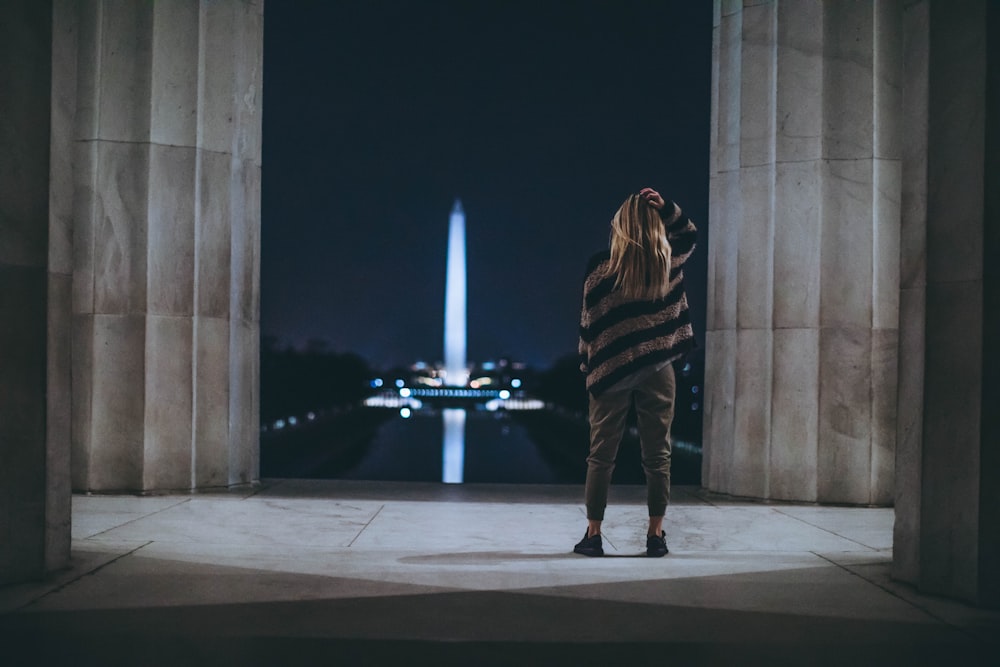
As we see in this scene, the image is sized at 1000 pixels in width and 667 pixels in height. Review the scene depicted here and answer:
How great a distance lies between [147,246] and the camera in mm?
8508

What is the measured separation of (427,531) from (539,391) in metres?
189

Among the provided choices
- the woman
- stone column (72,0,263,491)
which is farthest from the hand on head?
stone column (72,0,263,491)

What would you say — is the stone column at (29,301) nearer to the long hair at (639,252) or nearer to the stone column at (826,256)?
the long hair at (639,252)

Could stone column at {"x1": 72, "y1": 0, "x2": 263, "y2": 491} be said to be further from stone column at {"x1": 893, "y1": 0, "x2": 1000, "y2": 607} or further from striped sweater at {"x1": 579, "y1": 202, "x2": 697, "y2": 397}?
stone column at {"x1": 893, "y1": 0, "x2": 1000, "y2": 607}

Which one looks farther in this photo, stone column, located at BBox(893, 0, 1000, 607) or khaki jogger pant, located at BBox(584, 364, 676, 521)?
khaki jogger pant, located at BBox(584, 364, 676, 521)

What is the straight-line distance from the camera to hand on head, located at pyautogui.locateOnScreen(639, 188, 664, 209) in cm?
548

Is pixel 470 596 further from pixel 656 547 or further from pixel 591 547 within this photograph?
pixel 656 547

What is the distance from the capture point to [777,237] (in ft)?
27.8

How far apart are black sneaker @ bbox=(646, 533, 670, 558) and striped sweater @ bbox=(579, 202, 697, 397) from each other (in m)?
0.91

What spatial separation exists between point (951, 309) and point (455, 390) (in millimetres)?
130697

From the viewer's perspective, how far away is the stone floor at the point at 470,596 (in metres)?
3.67

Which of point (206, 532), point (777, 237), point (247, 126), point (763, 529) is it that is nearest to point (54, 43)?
point (206, 532)

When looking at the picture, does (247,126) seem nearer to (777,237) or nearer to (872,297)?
(777,237)

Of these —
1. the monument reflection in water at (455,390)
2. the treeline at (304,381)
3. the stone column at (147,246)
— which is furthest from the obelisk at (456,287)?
the stone column at (147,246)
